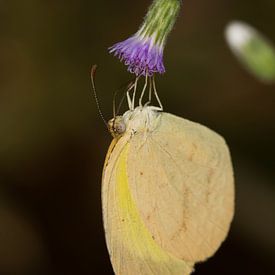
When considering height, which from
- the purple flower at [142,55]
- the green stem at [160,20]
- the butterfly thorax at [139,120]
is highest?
the green stem at [160,20]

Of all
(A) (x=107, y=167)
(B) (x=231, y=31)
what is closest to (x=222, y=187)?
(A) (x=107, y=167)

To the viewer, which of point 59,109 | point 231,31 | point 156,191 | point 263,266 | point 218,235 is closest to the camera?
point 218,235

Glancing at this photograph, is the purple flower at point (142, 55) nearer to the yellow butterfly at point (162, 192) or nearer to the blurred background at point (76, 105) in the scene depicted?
the yellow butterfly at point (162, 192)

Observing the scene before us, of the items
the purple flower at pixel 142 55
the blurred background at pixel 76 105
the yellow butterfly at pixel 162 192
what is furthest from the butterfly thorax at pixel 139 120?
the blurred background at pixel 76 105

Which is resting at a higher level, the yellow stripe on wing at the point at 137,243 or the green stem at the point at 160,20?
the green stem at the point at 160,20

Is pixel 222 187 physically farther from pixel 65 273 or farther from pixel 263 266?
pixel 65 273

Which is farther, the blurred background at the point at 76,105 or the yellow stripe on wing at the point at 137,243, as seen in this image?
the blurred background at the point at 76,105
